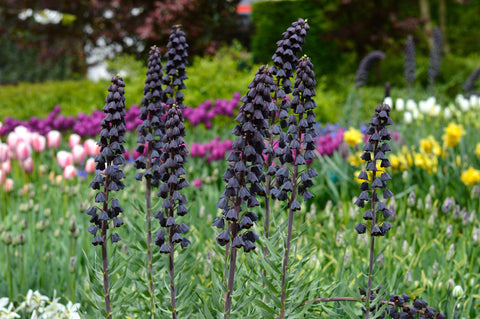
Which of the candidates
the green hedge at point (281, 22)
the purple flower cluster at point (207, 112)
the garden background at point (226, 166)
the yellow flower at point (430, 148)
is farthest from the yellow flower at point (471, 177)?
the green hedge at point (281, 22)

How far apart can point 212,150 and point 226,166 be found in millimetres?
788

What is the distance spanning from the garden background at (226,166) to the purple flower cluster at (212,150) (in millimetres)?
14

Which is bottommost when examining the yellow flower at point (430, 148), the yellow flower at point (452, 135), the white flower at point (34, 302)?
the white flower at point (34, 302)

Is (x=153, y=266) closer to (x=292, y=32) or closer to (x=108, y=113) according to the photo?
(x=108, y=113)

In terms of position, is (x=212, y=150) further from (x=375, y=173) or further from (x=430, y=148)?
(x=375, y=173)

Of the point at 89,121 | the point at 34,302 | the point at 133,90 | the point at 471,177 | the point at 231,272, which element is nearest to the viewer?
the point at 231,272

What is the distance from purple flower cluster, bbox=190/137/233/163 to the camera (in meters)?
4.85

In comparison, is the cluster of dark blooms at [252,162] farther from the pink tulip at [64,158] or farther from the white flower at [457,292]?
the pink tulip at [64,158]

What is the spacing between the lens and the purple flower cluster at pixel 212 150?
191 inches

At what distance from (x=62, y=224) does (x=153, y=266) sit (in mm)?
1594

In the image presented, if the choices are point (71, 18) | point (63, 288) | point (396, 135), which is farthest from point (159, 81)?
point (71, 18)

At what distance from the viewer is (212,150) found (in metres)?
5.05

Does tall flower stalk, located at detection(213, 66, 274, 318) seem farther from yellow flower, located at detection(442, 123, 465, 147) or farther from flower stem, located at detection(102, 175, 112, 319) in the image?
yellow flower, located at detection(442, 123, 465, 147)

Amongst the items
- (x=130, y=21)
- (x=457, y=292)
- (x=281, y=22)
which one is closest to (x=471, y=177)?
(x=457, y=292)
